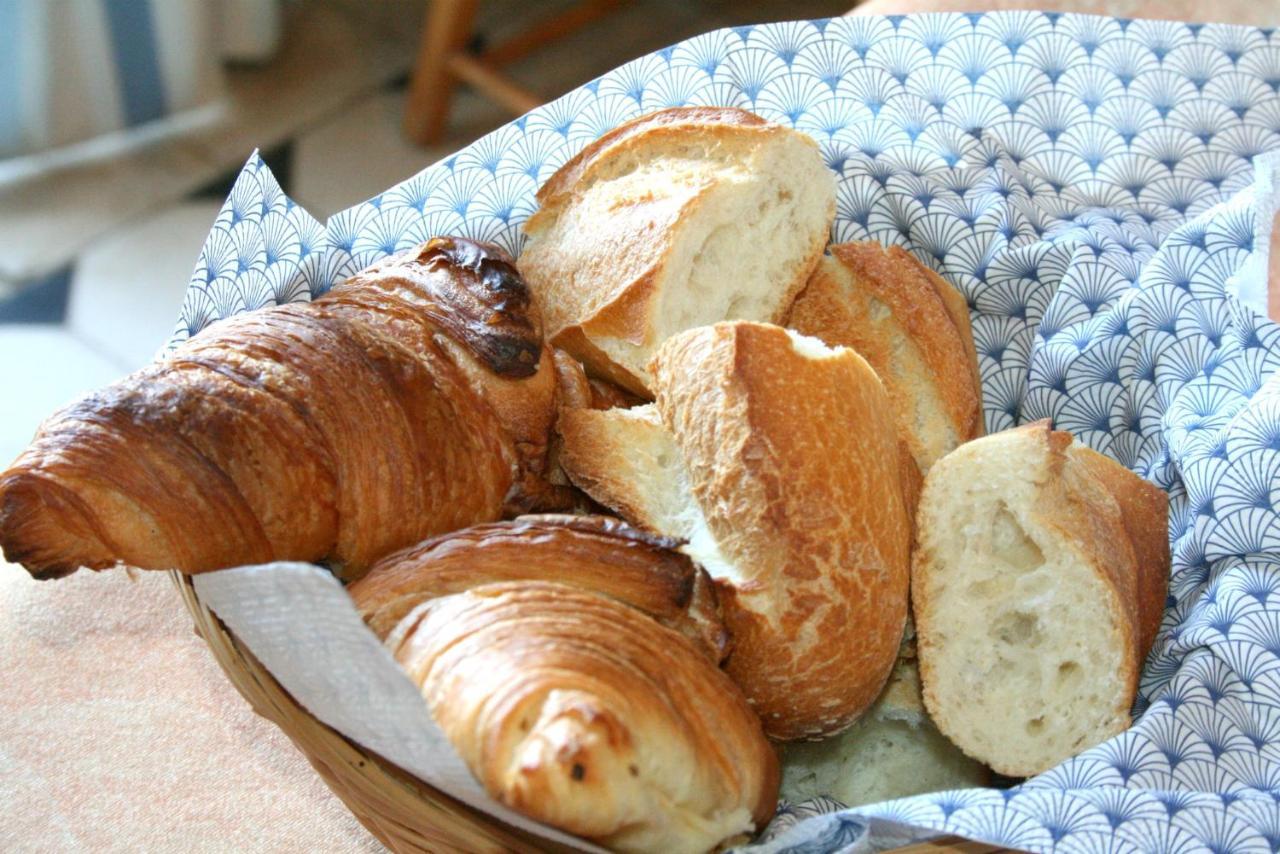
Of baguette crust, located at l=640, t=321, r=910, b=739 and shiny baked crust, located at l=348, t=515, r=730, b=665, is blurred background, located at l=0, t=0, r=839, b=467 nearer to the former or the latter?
shiny baked crust, located at l=348, t=515, r=730, b=665

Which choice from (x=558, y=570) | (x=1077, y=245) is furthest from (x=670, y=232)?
(x=1077, y=245)

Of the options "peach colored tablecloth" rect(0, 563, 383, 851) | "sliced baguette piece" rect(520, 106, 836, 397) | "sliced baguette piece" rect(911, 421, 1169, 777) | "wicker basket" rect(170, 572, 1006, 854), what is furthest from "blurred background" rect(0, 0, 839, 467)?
"sliced baguette piece" rect(911, 421, 1169, 777)

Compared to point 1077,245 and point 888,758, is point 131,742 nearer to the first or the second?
point 888,758

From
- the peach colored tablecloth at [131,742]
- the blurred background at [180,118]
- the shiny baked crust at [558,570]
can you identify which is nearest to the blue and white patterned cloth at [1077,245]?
the shiny baked crust at [558,570]

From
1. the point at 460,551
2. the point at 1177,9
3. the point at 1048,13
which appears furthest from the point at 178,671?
the point at 1177,9

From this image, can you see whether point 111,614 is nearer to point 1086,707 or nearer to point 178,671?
point 178,671

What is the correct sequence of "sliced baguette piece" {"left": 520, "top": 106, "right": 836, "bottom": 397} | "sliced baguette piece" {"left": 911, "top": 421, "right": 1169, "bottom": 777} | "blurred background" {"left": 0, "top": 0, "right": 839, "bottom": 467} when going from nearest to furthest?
"sliced baguette piece" {"left": 911, "top": 421, "right": 1169, "bottom": 777} < "sliced baguette piece" {"left": 520, "top": 106, "right": 836, "bottom": 397} < "blurred background" {"left": 0, "top": 0, "right": 839, "bottom": 467}

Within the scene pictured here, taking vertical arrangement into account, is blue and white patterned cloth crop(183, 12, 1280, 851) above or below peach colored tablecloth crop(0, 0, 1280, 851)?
above
